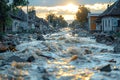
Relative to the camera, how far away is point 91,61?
15398 mm

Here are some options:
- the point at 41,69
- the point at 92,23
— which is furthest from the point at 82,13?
the point at 41,69

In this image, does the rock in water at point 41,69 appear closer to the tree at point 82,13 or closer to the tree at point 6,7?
the tree at point 6,7

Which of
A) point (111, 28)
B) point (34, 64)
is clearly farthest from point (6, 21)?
point (111, 28)

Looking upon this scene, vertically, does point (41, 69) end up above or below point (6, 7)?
below

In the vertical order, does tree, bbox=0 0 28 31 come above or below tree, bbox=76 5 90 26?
above

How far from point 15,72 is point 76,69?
2.58 m

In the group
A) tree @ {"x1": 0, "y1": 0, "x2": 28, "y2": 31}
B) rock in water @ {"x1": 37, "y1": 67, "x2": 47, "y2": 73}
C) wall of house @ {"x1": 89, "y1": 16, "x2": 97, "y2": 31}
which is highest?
tree @ {"x1": 0, "y1": 0, "x2": 28, "y2": 31}

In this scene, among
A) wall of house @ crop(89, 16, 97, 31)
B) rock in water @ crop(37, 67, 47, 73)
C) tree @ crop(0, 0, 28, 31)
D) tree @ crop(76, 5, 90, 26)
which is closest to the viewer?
rock in water @ crop(37, 67, 47, 73)

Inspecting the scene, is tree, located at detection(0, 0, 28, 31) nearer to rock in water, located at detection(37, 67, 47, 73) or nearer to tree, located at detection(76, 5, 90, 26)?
rock in water, located at detection(37, 67, 47, 73)

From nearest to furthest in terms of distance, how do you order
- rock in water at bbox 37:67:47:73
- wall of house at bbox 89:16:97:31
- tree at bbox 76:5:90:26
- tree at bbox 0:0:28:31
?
rock in water at bbox 37:67:47:73
tree at bbox 0:0:28:31
wall of house at bbox 89:16:97:31
tree at bbox 76:5:90:26

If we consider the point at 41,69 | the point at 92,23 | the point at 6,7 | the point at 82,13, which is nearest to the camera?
the point at 41,69

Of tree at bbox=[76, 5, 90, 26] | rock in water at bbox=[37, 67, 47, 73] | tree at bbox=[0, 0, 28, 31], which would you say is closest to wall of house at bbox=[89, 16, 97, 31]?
tree at bbox=[76, 5, 90, 26]

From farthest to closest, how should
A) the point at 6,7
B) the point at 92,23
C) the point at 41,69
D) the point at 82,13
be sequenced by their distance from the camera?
the point at 82,13
the point at 92,23
the point at 6,7
the point at 41,69

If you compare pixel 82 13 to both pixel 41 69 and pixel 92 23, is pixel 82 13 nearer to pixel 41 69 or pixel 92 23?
pixel 92 23
